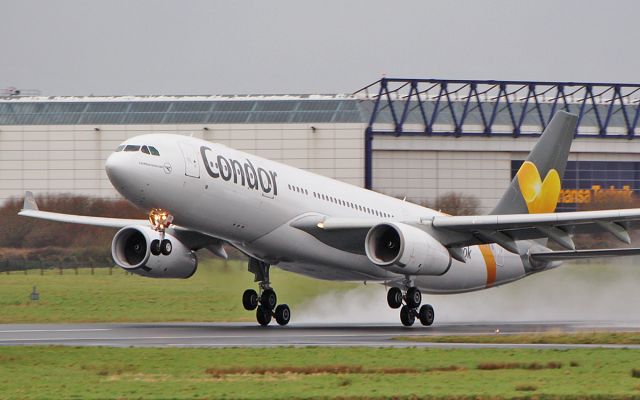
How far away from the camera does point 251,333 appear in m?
34.6

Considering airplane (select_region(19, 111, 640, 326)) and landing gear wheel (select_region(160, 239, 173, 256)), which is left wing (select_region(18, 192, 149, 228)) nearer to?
airplane (select_region(19, 111, 640, 326))

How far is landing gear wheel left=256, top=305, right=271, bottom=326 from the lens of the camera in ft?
130

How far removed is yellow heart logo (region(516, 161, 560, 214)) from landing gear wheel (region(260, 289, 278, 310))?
10391 millimetres

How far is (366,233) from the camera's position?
3853cm

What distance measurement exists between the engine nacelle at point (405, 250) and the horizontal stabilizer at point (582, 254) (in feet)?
16.4

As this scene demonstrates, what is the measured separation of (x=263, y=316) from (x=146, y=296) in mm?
12434

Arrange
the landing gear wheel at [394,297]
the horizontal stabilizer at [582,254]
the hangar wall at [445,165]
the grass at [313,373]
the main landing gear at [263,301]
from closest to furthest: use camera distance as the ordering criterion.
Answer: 1. the grass at [313,373]
2. the horizontal stabilizer at [582,254]
3. the landing gear wheel at [394,297]
4. the main landing gear at [263,301]
5. the hangar wall at [445,165]

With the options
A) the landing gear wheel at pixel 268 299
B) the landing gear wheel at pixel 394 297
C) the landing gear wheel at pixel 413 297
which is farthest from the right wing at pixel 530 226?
the landing gear wheel at pixel 268 299

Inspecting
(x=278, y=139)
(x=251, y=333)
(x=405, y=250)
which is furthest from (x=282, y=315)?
(x=278, y=139)

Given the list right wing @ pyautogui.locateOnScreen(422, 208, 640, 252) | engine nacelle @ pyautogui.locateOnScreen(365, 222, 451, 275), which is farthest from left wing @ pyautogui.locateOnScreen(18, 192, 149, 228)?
right wing @ pyautogui.locateOnScreen(422, 208, 640, 252)

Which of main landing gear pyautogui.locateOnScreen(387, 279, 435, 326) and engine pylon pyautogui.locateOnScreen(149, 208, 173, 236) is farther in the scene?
main landing gear pyautogui.locateOnScreen(387, 279, 435, 326)

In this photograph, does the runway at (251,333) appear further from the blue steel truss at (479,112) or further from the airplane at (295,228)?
the blue steel truss at (479,112)

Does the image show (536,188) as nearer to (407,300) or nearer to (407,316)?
(407,300)

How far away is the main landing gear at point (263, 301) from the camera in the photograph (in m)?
39.9
